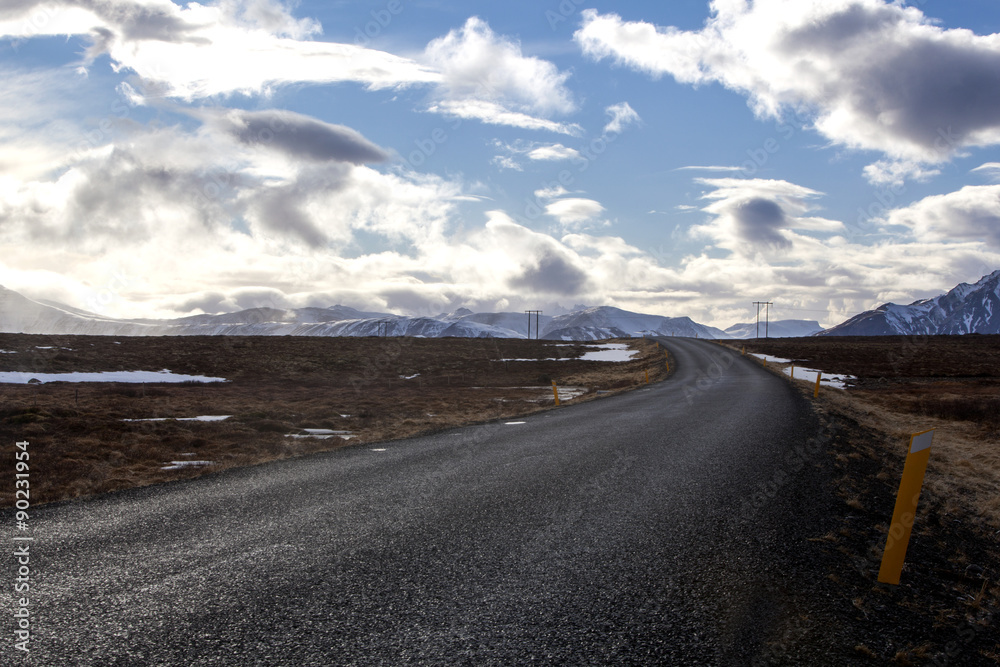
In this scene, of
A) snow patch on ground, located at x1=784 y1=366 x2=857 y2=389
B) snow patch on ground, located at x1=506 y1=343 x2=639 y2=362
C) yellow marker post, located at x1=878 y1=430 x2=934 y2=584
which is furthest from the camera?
snow patch on ground, located at x1=506 y1=343 x2=639 y2=362

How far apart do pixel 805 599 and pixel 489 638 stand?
8.37 feet

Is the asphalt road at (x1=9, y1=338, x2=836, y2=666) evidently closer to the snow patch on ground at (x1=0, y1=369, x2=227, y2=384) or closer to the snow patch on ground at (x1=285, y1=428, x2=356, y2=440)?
the snow patch on ground at (x1=285, y1=428, x2=356, y2=440)

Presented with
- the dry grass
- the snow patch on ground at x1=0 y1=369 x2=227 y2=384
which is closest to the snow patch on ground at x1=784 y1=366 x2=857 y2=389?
the dry grass

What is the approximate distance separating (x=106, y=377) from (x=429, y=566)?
142ft

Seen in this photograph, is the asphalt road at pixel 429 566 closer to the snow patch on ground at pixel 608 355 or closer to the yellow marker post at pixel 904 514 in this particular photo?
the yellow marker post at pixel 904 514

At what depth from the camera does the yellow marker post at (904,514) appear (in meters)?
4.56

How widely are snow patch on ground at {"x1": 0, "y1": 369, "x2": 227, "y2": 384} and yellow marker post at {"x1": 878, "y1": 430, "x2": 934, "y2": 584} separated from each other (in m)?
41.8

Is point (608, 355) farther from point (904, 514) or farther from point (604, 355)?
point (904, 514)

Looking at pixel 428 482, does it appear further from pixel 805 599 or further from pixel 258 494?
pixel 805 599

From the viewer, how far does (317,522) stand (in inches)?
230

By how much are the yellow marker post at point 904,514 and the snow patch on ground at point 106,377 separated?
41.8 metres

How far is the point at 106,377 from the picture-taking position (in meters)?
38.1

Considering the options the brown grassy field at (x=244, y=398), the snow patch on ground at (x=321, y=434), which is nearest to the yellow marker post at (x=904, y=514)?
the brown grassy field at (x=244, y=398)

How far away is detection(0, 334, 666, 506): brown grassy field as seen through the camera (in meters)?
11.8
